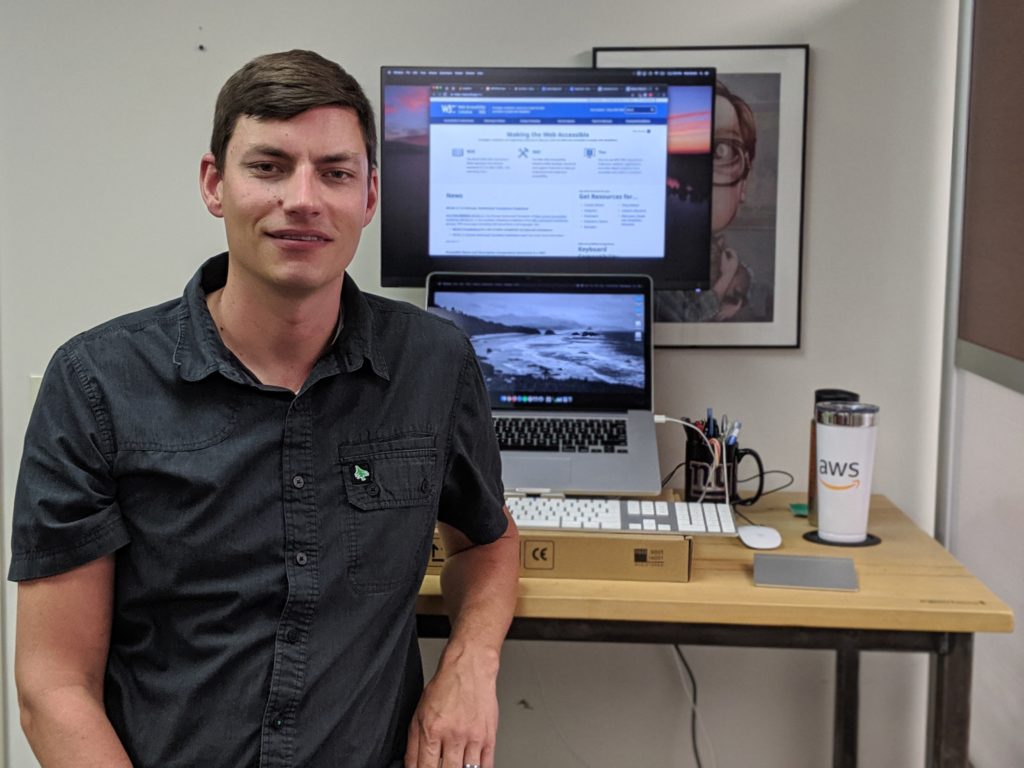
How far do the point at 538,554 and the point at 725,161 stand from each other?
0.91 meters

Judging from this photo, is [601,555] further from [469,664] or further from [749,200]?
[749,200]

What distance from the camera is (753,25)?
211 cm

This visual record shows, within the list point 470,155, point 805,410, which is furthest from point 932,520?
point 470,155

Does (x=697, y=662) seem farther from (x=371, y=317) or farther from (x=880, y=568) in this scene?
(x=371, y=317)

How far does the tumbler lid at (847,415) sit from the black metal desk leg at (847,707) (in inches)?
24.5

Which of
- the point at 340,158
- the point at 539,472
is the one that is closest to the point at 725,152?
the point at 539,472

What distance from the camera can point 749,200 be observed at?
2.13m

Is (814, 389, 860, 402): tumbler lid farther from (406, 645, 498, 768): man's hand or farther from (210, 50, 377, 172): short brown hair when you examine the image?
(210, 50, 377, 172): short brown hair

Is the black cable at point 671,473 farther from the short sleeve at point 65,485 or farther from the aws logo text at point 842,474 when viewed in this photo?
the short sleeve at point 65,485

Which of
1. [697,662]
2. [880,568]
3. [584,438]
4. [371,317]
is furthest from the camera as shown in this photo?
[697,662]

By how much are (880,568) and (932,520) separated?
2.13 ft

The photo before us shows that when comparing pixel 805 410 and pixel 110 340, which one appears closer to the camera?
pixel 110 340

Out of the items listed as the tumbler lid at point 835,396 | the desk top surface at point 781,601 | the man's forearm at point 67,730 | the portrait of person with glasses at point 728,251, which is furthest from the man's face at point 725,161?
the man's forearm at point 67,730

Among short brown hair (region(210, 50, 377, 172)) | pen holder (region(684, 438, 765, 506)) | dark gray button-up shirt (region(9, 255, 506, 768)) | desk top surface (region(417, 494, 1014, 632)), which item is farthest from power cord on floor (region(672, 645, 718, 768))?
short brown hair (region(210, 50, 377, 172))
